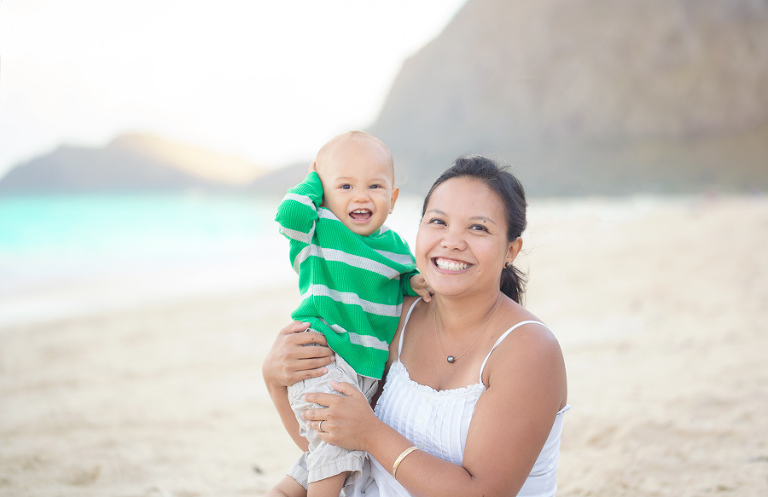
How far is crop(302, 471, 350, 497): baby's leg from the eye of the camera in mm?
1965

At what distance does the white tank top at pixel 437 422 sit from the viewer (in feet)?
6.01

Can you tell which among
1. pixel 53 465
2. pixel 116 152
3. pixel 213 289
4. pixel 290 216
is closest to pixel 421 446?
pixel 290 216

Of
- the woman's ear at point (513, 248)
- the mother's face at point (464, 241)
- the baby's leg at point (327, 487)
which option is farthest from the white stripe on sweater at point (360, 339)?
the woman's ear at point (513, 248)

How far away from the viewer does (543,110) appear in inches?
2073

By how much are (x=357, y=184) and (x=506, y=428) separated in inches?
44.3

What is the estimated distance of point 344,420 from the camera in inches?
73.8

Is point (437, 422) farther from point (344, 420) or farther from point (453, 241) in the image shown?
point (453, 241)

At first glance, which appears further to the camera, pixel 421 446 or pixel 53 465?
pixel 53 465

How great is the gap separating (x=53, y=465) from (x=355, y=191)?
3.04 meters

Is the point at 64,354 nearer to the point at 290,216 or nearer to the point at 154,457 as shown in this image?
the point at 154,457

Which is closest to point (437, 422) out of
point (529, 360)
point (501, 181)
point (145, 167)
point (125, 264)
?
point (529, 360)

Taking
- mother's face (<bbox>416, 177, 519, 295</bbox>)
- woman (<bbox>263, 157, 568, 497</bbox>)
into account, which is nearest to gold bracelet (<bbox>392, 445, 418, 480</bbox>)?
woman (<bbox>263, 157, 568, 497</bbox>)

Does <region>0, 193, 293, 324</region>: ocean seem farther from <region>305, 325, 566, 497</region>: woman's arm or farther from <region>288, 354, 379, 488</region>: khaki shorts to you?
<region>305, 325, 566, 497</region>: woman's arm

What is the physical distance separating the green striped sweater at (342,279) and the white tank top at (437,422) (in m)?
0.14
